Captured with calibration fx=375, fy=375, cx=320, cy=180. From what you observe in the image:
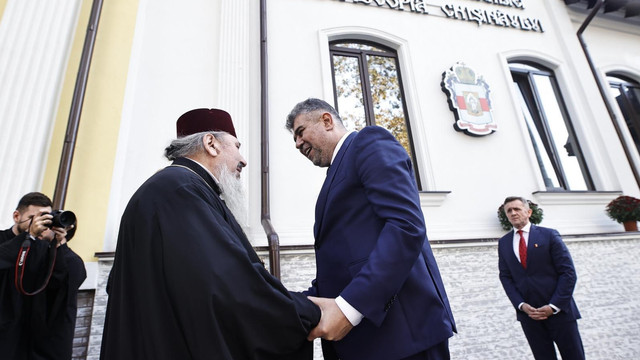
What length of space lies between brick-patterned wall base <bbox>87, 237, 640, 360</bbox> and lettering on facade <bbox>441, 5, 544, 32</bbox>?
4169mm

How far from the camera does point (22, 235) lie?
2.53 m

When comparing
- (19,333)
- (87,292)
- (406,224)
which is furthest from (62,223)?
(406,224)

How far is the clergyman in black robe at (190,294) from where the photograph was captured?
4.05 ft

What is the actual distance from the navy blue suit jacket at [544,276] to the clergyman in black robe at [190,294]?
288 centimetres

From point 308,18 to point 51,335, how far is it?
16.7 feet

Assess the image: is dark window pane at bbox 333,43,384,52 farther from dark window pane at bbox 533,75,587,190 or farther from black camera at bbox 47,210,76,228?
black camera at bbox 47,210,76,228

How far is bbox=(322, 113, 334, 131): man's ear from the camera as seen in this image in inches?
82.0

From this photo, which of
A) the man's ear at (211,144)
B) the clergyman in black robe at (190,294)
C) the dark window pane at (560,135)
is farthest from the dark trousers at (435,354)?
the dark window pane at (560,135)

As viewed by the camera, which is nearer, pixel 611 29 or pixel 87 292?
pixel 87 292

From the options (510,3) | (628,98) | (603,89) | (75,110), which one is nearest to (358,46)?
(510,3)

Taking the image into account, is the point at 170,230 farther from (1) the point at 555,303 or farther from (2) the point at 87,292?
(1) the point at 555,303

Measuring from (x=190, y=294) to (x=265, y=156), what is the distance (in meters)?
3.47

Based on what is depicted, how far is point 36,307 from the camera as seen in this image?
8.38 ft

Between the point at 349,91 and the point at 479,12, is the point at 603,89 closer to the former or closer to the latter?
the point at 479,12
